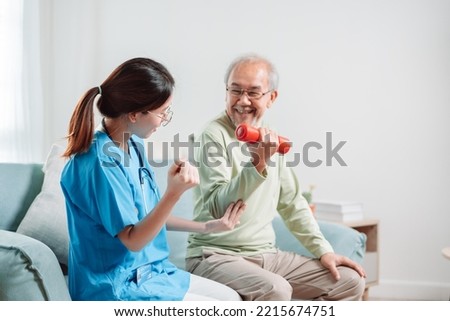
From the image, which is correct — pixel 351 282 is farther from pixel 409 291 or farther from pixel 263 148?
pixel 409 291

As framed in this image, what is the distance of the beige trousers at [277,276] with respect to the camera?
1691 millimetres

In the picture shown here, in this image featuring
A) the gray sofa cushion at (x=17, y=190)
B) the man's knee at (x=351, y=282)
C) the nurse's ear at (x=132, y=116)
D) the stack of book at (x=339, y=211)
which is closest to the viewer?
the nurse's ear at (x=132, y=116)

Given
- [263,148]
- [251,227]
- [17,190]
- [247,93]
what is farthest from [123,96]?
[17,190]

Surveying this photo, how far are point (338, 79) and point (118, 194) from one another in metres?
2.04

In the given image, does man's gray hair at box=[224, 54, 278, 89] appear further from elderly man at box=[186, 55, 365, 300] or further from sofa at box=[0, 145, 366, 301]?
sofa at box=[0, 145, 366, 301]

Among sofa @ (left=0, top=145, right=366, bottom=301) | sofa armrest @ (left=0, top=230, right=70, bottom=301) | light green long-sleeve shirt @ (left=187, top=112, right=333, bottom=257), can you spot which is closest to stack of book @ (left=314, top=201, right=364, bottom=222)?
sofa @ (left=0, top=145, right=366, bottom=301)

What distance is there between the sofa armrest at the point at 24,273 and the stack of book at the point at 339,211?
1691 mm

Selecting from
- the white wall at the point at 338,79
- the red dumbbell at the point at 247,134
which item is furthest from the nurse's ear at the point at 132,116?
the white wall at the point at 338,79

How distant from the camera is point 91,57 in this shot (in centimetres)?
333

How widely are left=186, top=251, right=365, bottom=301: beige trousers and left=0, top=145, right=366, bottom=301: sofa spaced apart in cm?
19

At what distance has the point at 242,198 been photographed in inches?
66.1

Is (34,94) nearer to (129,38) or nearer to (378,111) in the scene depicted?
(129,38)

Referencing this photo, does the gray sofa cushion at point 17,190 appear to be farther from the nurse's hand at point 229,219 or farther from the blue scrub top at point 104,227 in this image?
the nurse's hand at point 229,219
